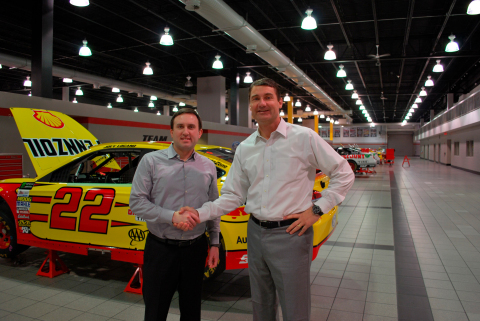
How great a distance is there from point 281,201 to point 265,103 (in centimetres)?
56

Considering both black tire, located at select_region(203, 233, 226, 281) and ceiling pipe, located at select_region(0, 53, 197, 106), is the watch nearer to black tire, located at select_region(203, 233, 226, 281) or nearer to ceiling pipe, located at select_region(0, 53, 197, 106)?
black tire, located at select_region(203, 233, 226, 281)

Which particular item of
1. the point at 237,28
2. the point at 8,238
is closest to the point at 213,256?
the point at 8,238

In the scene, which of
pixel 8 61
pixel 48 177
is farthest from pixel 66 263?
pixel 8 61

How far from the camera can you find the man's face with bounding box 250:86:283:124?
6.19 feet

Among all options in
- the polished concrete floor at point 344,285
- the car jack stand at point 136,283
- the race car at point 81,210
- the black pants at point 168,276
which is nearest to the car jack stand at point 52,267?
the polished concrete floor at point 344,285

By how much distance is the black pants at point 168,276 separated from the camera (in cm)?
204

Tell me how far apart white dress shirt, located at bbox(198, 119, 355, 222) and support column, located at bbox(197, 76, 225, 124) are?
52.4 feet

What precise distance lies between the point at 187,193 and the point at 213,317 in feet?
4.76

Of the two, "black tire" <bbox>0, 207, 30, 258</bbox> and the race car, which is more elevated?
the race car

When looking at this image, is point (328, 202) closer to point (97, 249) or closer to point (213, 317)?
point (213, 317)

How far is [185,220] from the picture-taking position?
1.87m

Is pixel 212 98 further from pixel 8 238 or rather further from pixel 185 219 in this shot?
pixel 185 219

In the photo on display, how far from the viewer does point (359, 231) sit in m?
6.21

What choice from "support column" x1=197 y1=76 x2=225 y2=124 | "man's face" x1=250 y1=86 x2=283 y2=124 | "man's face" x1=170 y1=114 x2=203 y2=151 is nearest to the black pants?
"man's face" x1=170 y1=114 x2=203 y2=151
